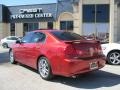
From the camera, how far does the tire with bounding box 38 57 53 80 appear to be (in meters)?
8.54

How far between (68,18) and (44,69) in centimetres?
2718

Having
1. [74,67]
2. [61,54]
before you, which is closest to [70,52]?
[61,54]

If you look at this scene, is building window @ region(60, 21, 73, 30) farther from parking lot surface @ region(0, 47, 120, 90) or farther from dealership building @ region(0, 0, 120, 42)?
parking lot surface @ region(0, 47, 120, 90)

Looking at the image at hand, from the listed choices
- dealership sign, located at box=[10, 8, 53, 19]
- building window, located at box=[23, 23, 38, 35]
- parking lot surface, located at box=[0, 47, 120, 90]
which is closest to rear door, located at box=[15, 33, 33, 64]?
parking lot surface, located at box=[0, 47, 120, 90]

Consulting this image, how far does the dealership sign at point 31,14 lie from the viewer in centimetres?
3823

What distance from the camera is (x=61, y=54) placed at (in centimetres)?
801

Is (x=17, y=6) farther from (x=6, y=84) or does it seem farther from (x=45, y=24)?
(x=6, y=84)

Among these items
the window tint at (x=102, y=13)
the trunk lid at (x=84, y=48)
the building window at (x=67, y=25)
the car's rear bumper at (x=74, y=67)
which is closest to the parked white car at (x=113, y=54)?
the trunk lid at (x=84, y=48)

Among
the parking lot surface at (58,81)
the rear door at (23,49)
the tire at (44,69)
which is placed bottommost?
the parking lot surface at (58,81)

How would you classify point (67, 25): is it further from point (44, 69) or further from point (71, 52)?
point (71, 52)

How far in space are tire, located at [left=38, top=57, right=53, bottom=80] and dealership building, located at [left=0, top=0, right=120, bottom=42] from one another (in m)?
20.3

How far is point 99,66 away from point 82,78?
68 cm

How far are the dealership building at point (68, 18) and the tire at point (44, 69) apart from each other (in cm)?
2029

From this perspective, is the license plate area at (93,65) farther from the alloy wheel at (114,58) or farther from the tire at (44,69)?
the alloy wheel at (114,58)
